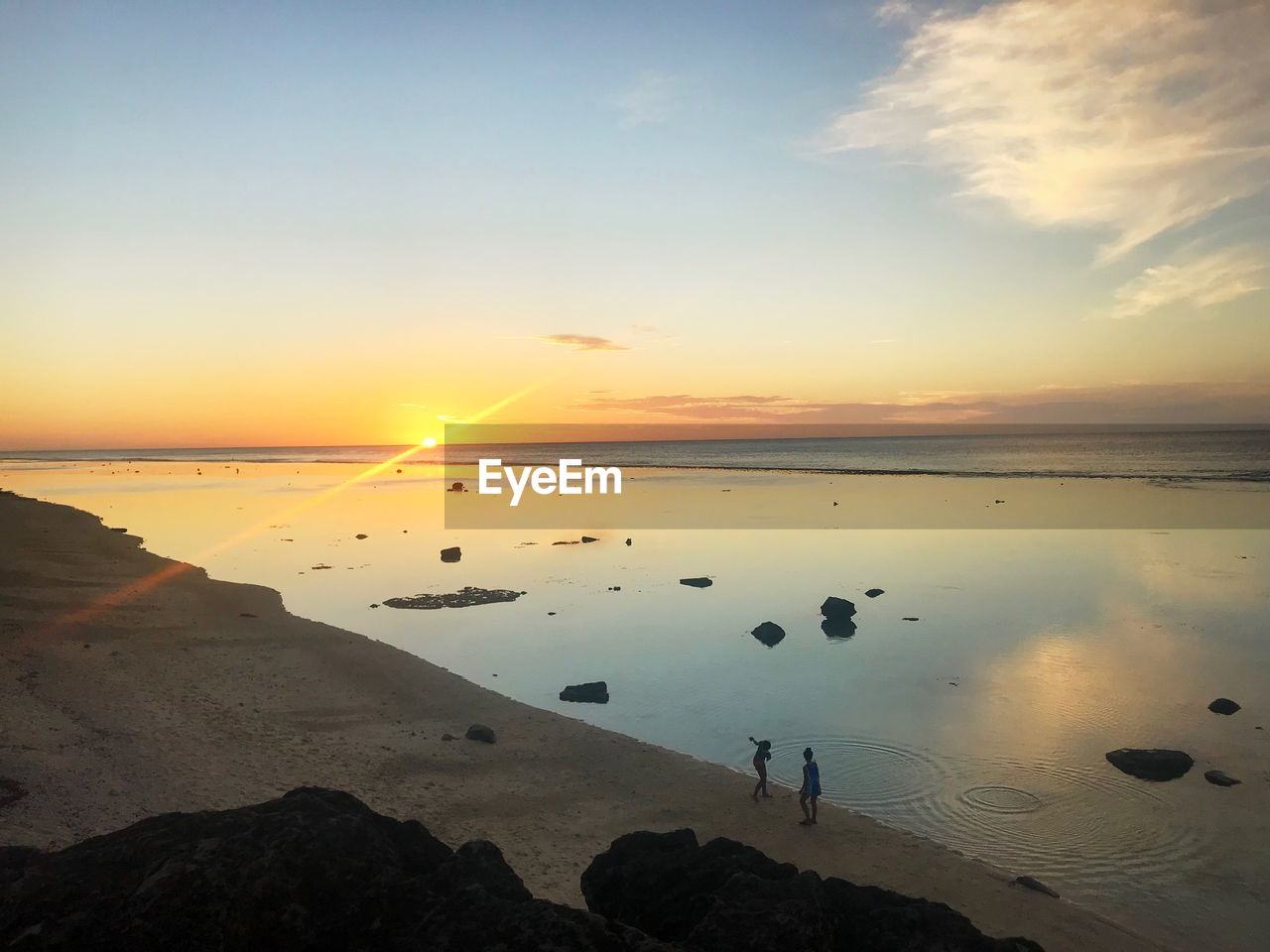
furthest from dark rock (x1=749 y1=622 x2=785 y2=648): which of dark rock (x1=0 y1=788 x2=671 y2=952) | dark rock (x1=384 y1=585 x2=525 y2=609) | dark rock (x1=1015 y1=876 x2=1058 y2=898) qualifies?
dark rock (x1=0 y1=788 x2=671 y2=952)

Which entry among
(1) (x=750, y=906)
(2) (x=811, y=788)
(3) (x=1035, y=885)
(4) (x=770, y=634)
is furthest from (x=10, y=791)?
(4) (x=770, y=634)

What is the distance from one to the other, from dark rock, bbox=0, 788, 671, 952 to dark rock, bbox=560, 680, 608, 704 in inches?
635

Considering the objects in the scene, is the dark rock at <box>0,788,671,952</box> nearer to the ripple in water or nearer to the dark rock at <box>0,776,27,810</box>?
the dark rock at <box>0,776,27,810</box>

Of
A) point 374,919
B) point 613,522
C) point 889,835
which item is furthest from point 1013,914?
point 613,522

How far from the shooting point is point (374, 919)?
8.84 meters

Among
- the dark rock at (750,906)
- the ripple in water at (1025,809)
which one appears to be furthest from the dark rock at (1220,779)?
the dark rock at (750,906)

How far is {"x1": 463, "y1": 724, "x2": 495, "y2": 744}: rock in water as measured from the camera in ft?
70.8

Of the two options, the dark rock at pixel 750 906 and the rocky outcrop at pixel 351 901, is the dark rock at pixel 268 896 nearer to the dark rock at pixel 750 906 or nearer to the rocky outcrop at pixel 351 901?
the rocky outcrop at pixel 351 901

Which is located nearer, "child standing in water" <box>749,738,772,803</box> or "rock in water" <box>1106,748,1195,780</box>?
"child standing in water" <box>749,738,772,803</box>

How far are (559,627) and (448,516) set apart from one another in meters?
44.2

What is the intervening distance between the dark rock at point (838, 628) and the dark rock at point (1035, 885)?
1812cm

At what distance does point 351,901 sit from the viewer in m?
8.89

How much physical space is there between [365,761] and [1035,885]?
15634mm

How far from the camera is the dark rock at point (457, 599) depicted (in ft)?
128
